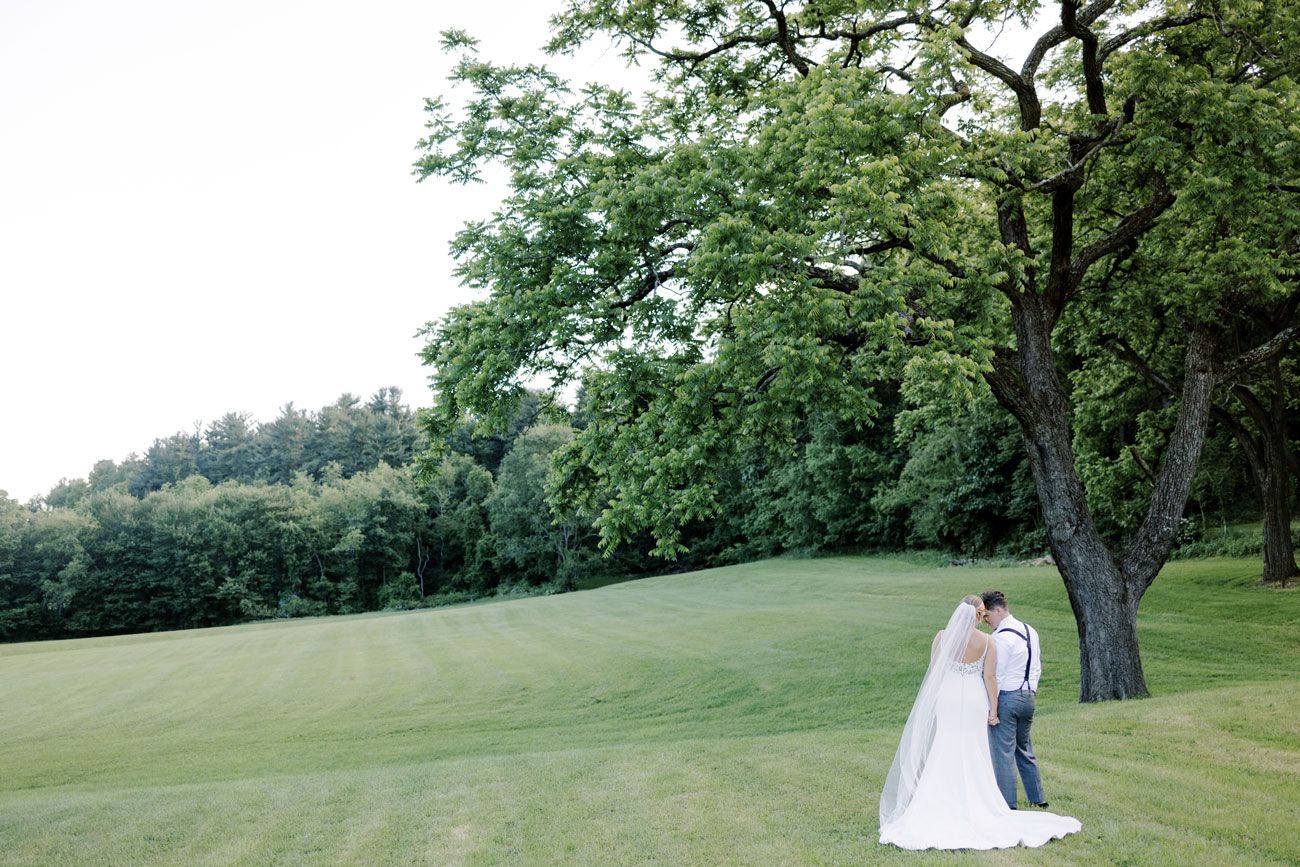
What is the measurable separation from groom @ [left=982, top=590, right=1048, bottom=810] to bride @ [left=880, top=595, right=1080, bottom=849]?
15 cm

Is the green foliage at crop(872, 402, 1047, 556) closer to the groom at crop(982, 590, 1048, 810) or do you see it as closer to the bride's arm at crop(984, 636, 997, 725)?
the groom at crop(982, 590, 1048, 810)

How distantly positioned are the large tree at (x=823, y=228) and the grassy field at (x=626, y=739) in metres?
3.49

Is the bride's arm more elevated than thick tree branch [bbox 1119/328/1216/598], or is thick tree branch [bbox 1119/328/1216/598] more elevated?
thick tree branch [bbox 1119/328/1216/598]

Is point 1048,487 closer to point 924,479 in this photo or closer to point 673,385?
point 673,385

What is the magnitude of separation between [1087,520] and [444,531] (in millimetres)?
69803

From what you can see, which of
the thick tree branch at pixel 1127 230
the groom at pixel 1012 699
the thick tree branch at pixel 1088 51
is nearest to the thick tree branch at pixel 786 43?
the thick tree branch at pixel 1088 51

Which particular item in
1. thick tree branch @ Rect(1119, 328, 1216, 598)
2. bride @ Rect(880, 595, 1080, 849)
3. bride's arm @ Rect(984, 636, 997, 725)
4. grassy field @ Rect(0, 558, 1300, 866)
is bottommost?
grassy field @ Rect(0, 558, 1300, 866)

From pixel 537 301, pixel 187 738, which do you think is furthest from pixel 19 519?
pixel 537 301

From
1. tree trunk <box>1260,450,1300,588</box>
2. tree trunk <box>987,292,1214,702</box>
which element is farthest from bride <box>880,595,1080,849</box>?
tree trunk <box>1260,450,1300,588</box>

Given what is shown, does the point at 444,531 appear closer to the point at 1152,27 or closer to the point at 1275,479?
the point at 1275,479

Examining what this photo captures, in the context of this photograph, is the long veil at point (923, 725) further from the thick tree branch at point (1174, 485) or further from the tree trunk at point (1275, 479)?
the tree trunk at point (1275, 479)

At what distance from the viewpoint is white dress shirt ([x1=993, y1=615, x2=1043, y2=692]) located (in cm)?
707

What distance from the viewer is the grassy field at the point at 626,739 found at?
7.07 metres

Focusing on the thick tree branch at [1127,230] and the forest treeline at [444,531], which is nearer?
the thick tree branch at [1127,230]
